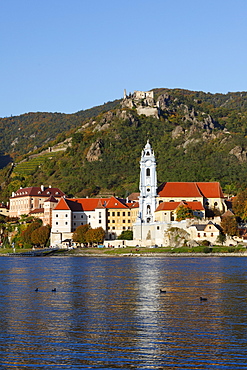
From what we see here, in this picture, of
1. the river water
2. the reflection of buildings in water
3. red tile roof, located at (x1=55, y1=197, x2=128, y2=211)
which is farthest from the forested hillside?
the reflection of buildings in water

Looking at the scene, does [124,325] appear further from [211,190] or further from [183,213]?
[211,190]

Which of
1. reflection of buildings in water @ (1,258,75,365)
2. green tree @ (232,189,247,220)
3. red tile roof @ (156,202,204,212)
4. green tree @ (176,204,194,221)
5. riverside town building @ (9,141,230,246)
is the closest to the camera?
reflection of buildings in water @ (1,258,75,365)

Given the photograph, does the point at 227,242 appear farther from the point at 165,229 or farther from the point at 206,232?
the point at 165,229

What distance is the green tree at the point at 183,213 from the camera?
102 m

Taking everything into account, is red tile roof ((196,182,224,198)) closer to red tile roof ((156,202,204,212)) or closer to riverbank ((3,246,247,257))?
red tile roof ((156,202,204,212))

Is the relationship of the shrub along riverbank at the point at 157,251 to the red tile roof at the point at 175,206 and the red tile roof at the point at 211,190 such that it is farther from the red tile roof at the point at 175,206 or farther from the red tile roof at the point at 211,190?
the red tile roof at the point at 211,190

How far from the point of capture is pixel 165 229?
10319cm

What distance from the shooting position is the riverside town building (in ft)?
346

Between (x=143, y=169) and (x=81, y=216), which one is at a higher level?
(x=143, y=169)

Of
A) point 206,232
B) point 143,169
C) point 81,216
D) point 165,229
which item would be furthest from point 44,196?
point 206,232

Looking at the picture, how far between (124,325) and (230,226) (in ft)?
223

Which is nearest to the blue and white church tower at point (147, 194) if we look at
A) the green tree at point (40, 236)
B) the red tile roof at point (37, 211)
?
the green tree at point (40, 236)

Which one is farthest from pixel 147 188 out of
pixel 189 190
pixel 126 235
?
pixel 126 235

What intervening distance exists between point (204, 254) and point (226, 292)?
158ft
